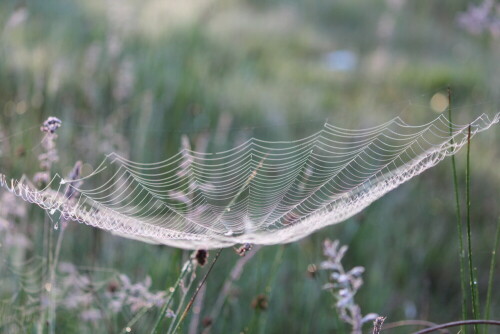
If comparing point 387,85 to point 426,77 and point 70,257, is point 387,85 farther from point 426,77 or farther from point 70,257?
point 70,257

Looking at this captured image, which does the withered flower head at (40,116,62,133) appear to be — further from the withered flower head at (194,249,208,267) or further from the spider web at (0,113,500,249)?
the withered flower head at (194,249,208,267)

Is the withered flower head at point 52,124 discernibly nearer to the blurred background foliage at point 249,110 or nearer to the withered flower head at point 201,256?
the withered flower head at point 201,256

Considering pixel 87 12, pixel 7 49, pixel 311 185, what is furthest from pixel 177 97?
pixel 87 12

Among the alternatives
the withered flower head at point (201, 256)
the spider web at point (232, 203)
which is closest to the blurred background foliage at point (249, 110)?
the spider web at point (232, 203)

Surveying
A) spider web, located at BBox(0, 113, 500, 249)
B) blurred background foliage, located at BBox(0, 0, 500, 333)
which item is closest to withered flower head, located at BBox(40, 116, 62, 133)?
spider web, located at BBox(0, 113, 500, 249)

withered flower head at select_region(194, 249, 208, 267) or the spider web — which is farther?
the spider web

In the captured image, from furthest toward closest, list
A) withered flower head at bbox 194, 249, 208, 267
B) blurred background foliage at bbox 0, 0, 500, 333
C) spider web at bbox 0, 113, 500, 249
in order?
blurred background foliage at bbox 0, 0, 500, 333 < spider web at bbox 0, 113, 500, 249 < withered flower head at bbox 194, 249, 208, 267

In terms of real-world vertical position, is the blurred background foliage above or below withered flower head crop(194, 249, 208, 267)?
above

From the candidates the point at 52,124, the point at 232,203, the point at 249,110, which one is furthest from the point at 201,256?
the point at 249,110
